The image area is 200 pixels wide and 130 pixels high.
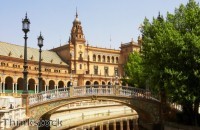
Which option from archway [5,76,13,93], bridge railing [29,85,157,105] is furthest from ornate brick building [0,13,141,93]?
bridge railing [29,85,157,105]

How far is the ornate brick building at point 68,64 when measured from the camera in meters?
72.0

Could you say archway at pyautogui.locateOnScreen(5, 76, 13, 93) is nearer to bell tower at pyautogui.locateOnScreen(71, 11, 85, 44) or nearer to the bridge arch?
bell tower at pyautogui.locateOnScreen(71, 11, 85, 44)

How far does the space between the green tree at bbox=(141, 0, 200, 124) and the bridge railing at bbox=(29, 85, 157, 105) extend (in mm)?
2374

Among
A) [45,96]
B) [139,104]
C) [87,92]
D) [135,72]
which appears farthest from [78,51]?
[45,96]

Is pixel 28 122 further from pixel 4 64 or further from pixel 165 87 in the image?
pixel 4 64

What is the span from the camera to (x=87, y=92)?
30.8 meters

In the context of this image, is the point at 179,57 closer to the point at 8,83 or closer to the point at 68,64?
the point at 8,83

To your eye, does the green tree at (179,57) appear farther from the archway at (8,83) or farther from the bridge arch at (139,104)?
the archway at (8,83)

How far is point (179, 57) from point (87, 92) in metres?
9.46

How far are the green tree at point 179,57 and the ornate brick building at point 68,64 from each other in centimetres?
3880

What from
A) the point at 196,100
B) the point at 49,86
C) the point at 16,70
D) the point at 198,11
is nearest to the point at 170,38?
the point at 198,11

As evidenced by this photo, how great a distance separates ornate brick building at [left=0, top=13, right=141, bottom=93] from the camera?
236 feet

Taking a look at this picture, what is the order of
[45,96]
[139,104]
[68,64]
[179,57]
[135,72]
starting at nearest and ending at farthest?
[45,96], [179,57], [139,104], [135,72], [68,64]

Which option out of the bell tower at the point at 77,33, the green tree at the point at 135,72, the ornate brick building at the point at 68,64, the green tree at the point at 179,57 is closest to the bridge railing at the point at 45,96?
the green tree at the point at 179,57
